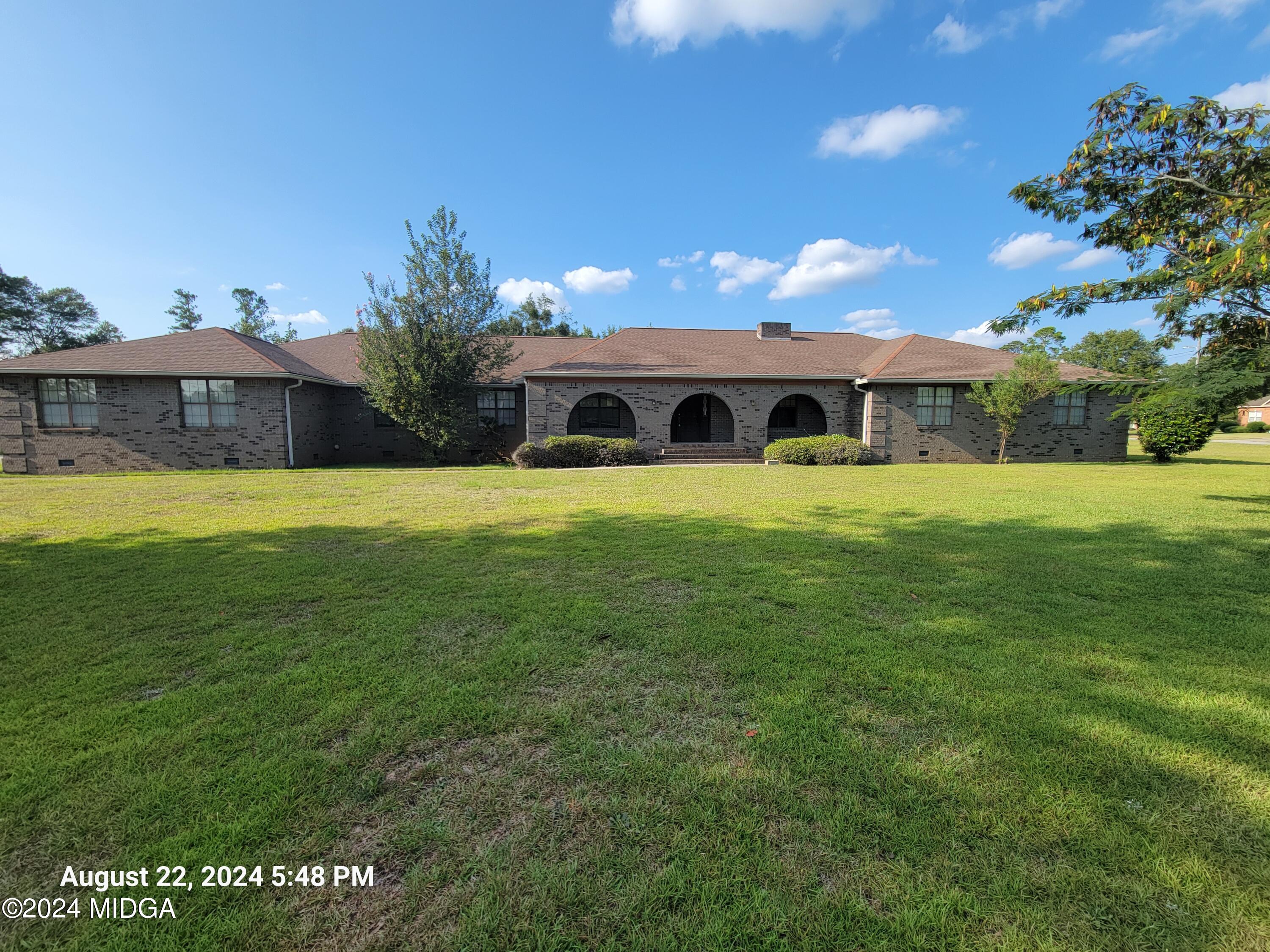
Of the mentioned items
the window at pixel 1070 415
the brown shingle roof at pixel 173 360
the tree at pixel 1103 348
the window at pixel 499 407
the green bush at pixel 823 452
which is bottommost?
the green bush at pixel 823 452

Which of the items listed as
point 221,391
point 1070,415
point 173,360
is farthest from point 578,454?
point 1070,415

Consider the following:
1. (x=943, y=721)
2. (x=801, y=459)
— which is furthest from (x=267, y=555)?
(x=801, y=459)

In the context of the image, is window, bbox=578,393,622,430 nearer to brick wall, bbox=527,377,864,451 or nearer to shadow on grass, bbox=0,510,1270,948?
brick wall, bbox=527,377,864,451

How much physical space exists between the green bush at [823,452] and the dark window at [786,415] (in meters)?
4.21

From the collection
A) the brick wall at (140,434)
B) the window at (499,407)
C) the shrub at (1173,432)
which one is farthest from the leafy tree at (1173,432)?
the brick wall at (140,434)

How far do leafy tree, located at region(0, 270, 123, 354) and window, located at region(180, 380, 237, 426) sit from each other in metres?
36.4

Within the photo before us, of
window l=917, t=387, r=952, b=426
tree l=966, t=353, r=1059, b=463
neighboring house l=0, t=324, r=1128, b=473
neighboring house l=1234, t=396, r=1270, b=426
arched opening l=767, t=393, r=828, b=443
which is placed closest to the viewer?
neighboring house l=0, t=324, r=1128, b=473

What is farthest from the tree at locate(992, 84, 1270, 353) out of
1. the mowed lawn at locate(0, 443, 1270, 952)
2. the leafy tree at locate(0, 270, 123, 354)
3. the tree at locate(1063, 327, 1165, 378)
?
the leafy tree at locate(0, 270, 123, 354)

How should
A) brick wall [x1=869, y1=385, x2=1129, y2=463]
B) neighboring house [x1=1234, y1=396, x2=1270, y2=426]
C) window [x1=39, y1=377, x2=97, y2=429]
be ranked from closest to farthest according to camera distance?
1. window [x1=39, y1=377, x2=97, y2=429]
2. brick wall [x1=869, y1=385, x2=1129, y2=463]
3. neighboring house [x1=1234, y1=396, x2=1270, y2=426]

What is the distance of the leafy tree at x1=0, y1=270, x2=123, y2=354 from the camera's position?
4125 centimetres

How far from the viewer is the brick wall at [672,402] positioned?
59.4 ft

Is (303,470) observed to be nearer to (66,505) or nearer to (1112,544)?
(66,505)

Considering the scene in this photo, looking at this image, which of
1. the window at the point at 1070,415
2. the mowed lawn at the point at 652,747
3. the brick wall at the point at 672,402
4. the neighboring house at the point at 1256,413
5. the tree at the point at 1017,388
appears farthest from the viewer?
the neighboring house at the point at 1256,413

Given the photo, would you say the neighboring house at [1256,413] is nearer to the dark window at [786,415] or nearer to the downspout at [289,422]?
the dark window at [786,415]
